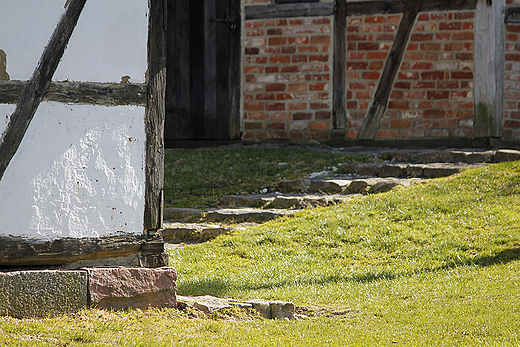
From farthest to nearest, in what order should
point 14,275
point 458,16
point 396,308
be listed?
point 458,16 → point 396,308 → point 14,275

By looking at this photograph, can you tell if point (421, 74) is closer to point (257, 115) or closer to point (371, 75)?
point (371, 75)

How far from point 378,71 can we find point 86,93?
7029 mm

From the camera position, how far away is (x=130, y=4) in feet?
12.2

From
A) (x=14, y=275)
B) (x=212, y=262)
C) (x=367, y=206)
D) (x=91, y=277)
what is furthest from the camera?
(x=367, y=206)

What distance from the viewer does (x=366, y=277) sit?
490 cm

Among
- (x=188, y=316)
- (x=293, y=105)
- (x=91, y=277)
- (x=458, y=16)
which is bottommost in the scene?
(x=188, y=316)

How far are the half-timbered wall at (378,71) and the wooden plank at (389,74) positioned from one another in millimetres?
26

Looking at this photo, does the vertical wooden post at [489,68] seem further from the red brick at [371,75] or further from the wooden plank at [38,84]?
the wooden plank at [38,84]

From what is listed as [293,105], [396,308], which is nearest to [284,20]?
[293,105]

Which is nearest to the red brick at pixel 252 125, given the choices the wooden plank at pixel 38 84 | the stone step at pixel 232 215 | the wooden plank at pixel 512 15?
the stone step at pixel 232 215

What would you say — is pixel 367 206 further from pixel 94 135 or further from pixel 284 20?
pixel 284 20

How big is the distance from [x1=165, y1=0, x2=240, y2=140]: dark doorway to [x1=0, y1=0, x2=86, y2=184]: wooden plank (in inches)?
268

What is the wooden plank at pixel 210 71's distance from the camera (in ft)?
34.6

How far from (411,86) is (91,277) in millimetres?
7501
